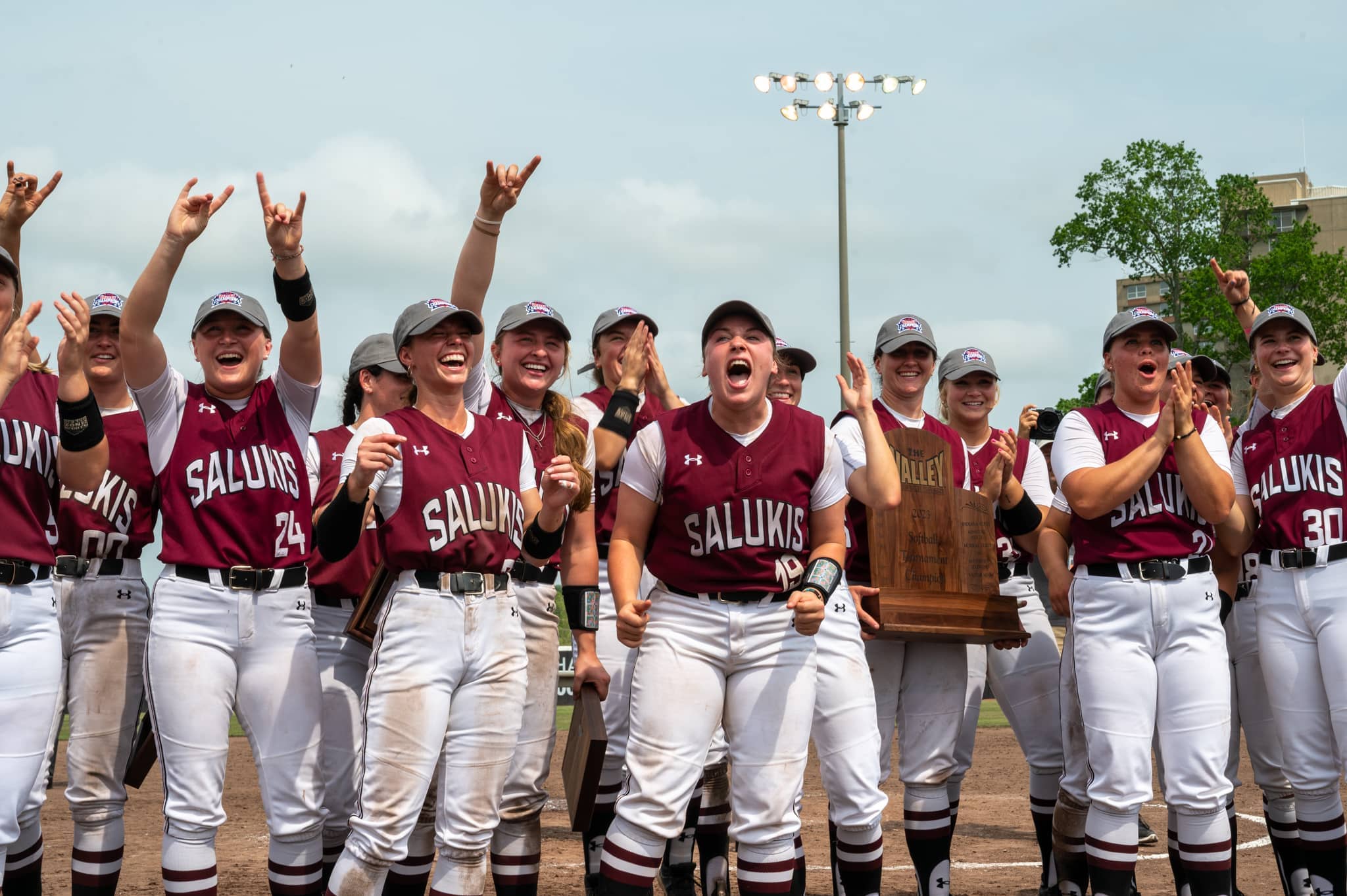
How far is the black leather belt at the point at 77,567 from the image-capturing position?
5473mm

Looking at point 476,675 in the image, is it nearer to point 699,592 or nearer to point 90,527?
point 699,592

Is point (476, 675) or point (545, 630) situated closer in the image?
point (476, 675)

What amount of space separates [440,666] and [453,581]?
0.98ft

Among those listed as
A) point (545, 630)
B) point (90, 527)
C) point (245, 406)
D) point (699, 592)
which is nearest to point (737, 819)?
point (699, 592)

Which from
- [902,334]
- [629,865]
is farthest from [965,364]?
[629,865]

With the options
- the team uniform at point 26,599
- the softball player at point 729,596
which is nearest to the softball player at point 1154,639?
the softball player at point 729,596

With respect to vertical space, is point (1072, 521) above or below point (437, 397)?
below

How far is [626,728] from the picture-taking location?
20.6 feet

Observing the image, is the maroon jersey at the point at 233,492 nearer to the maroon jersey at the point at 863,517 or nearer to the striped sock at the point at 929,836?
the maroon jersey at the point at 863,517

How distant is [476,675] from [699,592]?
829 millimetres

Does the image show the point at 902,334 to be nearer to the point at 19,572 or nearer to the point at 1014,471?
the point at 1014,471

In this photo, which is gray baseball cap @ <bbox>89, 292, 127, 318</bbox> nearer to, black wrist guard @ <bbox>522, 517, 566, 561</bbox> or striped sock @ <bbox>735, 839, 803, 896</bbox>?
black wrist guard @ <bbox>522, 517, 566, 561</bbox>

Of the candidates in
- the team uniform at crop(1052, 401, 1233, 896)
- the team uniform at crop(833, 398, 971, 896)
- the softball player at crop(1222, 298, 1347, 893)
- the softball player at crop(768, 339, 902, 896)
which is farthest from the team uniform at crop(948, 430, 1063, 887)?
the softball player at crop(768, 339, 902, 896)

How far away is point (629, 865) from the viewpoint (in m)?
4.57
